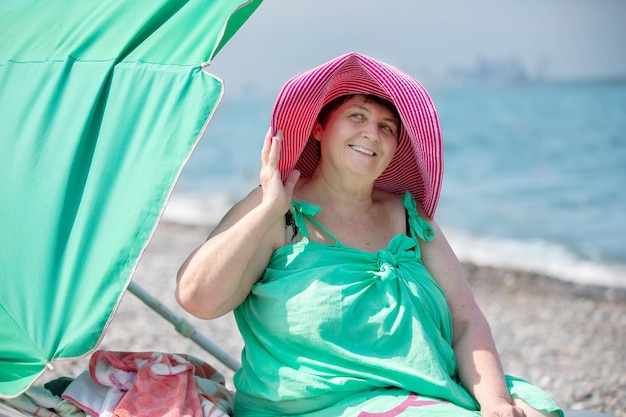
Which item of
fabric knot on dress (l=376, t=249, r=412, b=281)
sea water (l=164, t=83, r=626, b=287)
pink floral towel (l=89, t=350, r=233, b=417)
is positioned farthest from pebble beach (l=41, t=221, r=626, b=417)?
fabric knot on dress (l=376, t=249, r=412, b=281)

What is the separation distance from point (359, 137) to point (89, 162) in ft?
3.31

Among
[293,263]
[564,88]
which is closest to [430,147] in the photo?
[293,263]

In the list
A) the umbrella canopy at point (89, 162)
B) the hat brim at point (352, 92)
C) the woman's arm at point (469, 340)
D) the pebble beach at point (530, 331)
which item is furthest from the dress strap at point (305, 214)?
the pebble beach at point (530, 331)

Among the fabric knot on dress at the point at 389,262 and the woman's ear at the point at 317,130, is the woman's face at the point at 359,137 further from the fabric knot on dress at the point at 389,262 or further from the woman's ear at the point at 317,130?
the fabric knot on dress at the point at 389,262

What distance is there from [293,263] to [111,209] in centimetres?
69

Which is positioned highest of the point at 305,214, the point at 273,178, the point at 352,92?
the point at 352,92

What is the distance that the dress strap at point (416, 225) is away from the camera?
322cm

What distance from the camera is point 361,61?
304cm

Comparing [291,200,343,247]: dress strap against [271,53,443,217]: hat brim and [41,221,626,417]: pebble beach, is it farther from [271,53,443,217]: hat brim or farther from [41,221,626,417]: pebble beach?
[41,221,626,417]: pebble beach

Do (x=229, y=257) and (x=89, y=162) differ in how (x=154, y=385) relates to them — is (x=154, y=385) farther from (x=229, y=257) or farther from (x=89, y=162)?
(x=89, y=162)

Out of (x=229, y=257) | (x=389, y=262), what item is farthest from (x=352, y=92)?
(x=229, y=257)

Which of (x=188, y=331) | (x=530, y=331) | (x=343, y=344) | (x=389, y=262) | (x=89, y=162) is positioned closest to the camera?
(x=89, y=162)

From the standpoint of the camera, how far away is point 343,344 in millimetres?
2785

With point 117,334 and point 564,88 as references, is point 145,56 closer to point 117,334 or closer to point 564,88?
point 117,334
